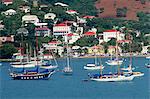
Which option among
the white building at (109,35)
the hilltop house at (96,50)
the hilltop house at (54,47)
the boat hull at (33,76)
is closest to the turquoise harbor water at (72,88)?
the boat hull at (33,76)

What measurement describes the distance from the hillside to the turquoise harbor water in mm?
16727

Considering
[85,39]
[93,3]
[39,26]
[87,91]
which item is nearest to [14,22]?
[39,26]

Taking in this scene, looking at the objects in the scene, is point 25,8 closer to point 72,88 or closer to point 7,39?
point 7,39

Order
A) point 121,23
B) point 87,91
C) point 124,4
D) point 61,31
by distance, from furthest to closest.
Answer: point 124,4, point 121,23, point 61,31, point 87,91

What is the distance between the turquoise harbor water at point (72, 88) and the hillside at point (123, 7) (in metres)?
16.7

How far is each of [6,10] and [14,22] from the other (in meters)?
2.85

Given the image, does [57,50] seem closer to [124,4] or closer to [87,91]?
[124,4]

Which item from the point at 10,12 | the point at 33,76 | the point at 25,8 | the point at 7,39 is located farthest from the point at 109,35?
the point at 33,76

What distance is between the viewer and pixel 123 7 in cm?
3722

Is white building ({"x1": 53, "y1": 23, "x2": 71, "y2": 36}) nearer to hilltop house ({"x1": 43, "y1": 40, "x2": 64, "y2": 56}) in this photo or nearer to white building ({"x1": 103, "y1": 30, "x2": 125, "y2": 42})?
white building ({"x1": 103, "y1": 30, "x2": 125, "y2": 42})

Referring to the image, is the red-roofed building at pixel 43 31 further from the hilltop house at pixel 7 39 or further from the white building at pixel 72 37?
the hilltop house at pixel 7 39

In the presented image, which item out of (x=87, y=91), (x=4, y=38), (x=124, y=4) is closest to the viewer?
(x=87, y=91)

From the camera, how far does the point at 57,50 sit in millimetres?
28469

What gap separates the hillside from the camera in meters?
36.5
